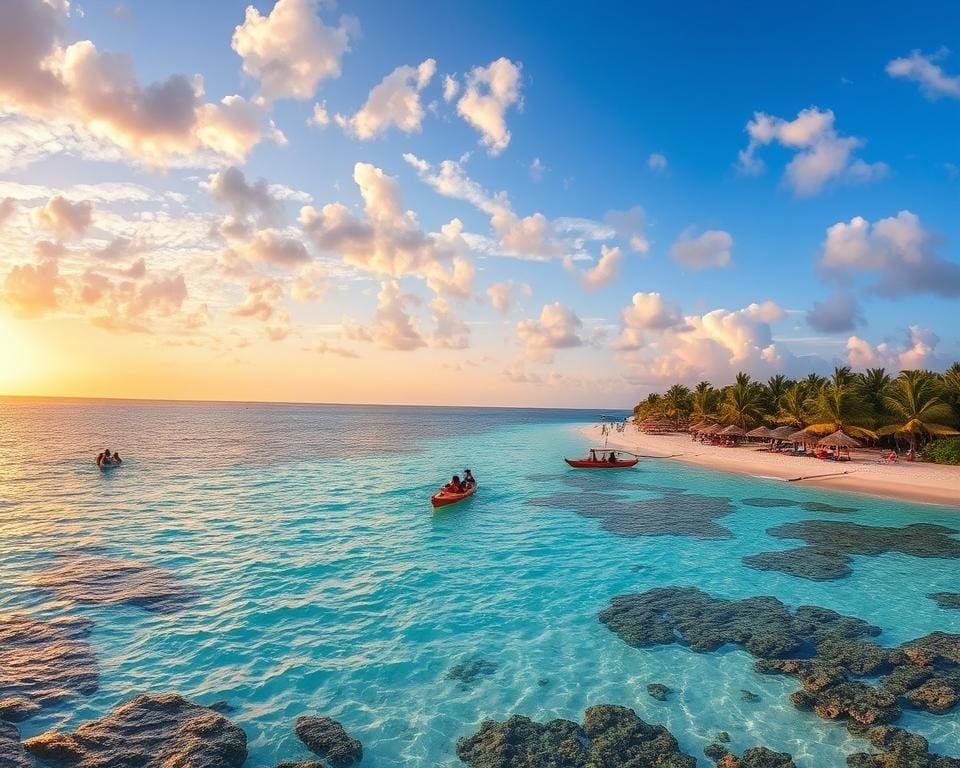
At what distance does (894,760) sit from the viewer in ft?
28.0

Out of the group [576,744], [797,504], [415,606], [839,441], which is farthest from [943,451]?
[576,744]

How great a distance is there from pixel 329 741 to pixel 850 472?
44850 mm

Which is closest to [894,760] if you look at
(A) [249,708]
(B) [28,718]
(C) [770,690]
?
(C) [770,690]

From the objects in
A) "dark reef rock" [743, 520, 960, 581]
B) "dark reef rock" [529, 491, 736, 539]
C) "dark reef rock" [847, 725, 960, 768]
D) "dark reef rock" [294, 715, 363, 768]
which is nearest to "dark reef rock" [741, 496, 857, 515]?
"dark reef rock" [529, 491, 736, 539]

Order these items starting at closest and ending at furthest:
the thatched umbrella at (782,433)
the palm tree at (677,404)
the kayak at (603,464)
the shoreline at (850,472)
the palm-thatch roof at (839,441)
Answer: the shoreline at (850,472) → the palm-thatch roof at (839,441) → the kayak at (603,464) → the thatched umbrella at (782,433) → the palm tree at (677,404)

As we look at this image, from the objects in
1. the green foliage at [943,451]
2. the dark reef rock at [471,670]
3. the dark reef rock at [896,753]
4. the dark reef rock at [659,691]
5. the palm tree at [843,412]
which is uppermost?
the palm tree at [843,412]

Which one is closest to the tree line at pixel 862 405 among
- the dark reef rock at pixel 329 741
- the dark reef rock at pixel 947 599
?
the dark reef rock at pixel 947 599

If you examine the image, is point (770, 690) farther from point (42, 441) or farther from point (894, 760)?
point (42, 441)

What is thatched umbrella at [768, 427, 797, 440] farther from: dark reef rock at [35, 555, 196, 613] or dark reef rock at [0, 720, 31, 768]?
dark reef rock at [0, 720, 31, 768]

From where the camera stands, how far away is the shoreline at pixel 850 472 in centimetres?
3317

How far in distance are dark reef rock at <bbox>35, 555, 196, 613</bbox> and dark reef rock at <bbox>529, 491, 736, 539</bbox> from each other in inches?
739

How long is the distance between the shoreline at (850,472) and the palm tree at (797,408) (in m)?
5.01

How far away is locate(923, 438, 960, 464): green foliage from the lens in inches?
1662

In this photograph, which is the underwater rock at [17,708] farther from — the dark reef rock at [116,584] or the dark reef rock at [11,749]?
the dark reef rock at [116,584]
